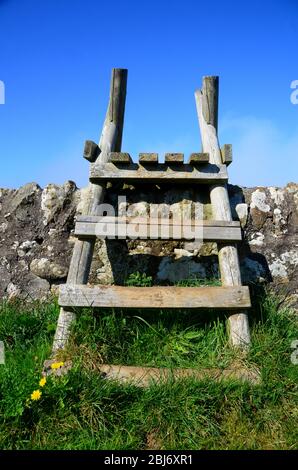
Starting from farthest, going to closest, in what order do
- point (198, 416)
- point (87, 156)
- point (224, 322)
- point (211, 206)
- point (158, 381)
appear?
1. point (211, 206)
2. point (87, 156)
3. point (224, 322)
4. point (158, 381)
5. point (198, 416)

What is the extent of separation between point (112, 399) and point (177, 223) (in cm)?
138

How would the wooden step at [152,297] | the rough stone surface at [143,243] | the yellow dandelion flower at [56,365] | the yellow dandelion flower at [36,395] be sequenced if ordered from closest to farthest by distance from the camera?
the yellow dandelion flower at [36,395] → the yellow dandelion flower at [56,365] → the wooden step at [152,297] → the rough stone surface at [143,243]

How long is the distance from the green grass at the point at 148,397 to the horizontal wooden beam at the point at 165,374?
0.19 feet

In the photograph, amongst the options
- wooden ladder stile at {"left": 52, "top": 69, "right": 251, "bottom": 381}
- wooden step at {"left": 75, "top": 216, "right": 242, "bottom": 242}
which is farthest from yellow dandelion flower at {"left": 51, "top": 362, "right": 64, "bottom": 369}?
wooden step at {"left": 75, "top": 216, "right": 242, "bottom": 242}

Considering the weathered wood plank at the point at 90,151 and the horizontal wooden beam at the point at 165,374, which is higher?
the weathered wood plank at the point at 90,151

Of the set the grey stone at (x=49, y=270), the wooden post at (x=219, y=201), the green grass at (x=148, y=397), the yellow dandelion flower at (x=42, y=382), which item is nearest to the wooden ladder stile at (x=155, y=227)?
the wooden post at (x=219, y=201)

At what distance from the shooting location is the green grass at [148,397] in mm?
2412

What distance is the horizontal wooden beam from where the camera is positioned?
2706mm

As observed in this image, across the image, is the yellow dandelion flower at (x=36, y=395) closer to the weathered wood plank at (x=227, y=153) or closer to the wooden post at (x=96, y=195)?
the wooden post at (x=96, y=195)

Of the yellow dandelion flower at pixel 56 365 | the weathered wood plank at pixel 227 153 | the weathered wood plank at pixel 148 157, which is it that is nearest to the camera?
the yellow dandelion flower at pixel 56 365
